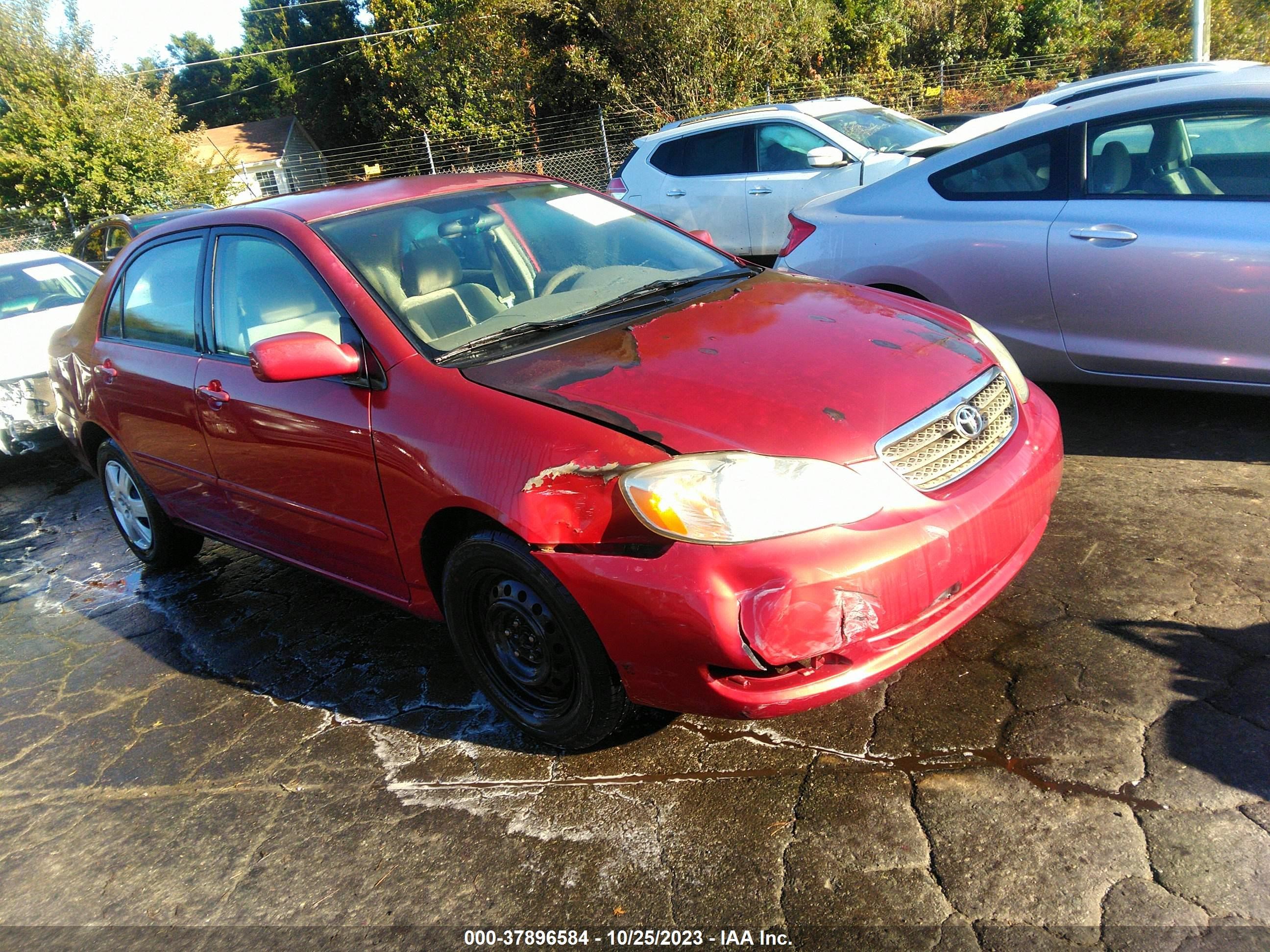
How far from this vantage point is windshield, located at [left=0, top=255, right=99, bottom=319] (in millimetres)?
8055

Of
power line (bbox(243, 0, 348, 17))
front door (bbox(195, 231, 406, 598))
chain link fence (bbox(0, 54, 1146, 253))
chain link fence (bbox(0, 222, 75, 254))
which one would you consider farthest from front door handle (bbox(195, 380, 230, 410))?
power line (bbox(243, 0, 348, 17))

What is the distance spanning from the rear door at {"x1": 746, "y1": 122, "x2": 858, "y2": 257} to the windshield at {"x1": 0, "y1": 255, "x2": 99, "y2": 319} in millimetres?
5772

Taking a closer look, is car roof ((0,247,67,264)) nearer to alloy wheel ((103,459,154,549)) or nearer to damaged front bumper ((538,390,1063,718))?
alloy wheel ((103,459,154,549))

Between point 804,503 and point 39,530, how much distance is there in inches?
219

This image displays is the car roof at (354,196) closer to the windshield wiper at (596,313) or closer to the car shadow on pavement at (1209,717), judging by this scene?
the windshield wiper at (596,313)

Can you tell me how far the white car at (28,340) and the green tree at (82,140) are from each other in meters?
16.1

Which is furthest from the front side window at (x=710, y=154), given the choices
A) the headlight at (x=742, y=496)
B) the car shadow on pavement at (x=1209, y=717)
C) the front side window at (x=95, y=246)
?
the front side window at (x=95, y=246)

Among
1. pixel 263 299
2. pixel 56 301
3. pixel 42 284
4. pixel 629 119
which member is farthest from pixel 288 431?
pixel 629 119

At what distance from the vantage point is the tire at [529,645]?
2697mm

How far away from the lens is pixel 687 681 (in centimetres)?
253

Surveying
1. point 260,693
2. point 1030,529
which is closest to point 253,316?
point 260,693

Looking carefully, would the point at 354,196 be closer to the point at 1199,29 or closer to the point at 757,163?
the point at 757,163

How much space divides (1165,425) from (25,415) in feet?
23.4

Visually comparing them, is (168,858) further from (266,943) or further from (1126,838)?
(1126,838)
